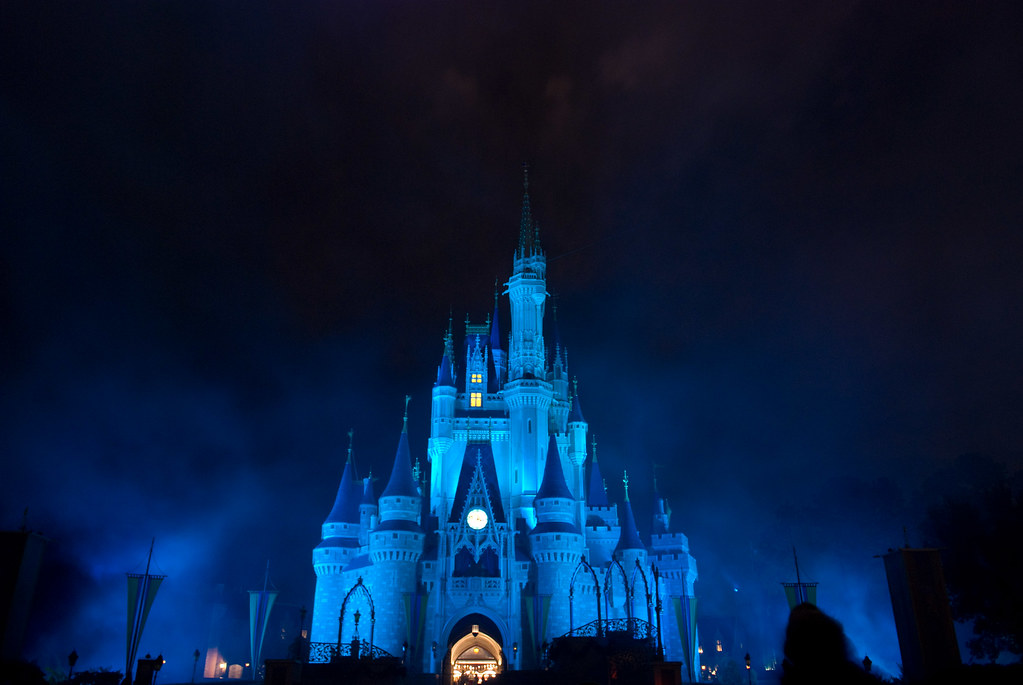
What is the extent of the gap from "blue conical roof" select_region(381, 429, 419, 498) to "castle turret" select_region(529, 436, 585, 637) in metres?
10.1

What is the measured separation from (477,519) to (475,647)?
925 centimetres

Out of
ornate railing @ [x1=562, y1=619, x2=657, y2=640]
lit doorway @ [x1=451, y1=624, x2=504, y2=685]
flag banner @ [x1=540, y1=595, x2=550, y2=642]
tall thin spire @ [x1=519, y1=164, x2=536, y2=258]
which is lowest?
lit doorway @ [x1=451, y1=624, x2=504, y2=685]

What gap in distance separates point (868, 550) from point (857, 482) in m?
6.86

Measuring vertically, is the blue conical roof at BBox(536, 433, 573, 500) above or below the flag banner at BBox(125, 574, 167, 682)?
above

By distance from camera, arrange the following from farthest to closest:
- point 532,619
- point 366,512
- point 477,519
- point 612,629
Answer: point 366,512
point 477,519
point 532,619
point 612,629

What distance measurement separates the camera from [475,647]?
170 ft

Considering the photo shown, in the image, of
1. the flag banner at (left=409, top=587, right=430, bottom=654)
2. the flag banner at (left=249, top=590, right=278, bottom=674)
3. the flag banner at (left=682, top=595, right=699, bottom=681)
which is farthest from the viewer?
the flag banner at (left=249, top=590, right=278, bottom=674)

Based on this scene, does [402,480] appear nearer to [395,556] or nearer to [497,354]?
[395,556]

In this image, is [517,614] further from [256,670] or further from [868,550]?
[868,550]

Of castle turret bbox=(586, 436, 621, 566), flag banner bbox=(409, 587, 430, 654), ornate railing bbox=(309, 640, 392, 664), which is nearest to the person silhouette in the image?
ornate railing bbox=(309, 640, 392, 664)

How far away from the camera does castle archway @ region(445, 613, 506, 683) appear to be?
5038 centimetres

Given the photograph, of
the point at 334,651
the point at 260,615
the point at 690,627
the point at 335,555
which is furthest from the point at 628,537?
the point at 260,615

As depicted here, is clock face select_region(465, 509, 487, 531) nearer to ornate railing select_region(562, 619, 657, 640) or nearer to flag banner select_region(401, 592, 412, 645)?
flag banner select_region(401, 592, 412, 645)

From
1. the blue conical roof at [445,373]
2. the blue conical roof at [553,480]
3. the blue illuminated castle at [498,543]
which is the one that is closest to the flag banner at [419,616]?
the blue illuminated castle at [498,543]
